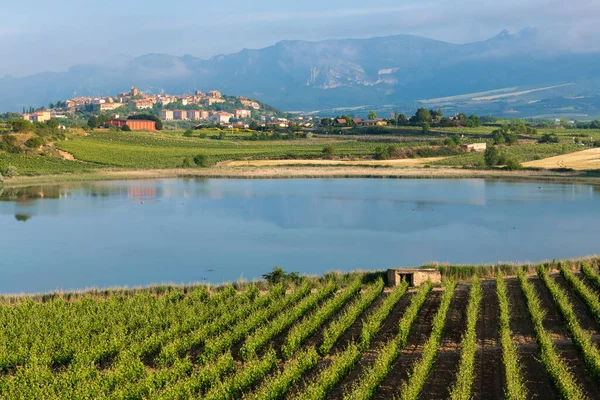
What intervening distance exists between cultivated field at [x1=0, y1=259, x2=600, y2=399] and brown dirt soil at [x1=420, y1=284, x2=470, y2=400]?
28 millimetres

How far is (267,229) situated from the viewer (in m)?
31.0

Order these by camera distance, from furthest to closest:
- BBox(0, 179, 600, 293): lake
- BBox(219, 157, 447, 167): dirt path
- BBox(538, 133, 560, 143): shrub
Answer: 1. BBox(538, 133, 560, 143): shrub
2. BBox(219, 157, 447, 167): dirt path
3. BBox(0, 179, 600, 293): lake

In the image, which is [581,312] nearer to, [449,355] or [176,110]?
[449,355]

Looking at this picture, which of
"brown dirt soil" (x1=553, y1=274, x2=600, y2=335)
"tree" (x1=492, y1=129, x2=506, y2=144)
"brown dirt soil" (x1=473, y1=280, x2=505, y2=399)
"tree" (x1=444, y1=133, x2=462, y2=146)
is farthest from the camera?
"tree" (x1=492, y1=129, x2=506, y2=144)

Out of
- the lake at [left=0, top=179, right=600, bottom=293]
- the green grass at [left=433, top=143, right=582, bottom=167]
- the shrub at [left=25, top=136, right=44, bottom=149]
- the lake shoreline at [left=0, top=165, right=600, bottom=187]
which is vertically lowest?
the lake at [left=0, top=179, right=600, bottom=293]

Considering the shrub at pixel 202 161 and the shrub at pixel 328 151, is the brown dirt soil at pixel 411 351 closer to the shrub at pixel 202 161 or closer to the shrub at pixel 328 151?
the shrub at pixel 202 161

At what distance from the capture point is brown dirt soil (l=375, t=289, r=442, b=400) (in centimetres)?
1155

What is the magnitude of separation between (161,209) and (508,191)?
19.0 metres

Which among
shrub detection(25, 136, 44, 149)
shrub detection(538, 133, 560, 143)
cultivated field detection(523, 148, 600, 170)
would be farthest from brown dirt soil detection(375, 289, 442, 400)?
shrub detection(538, 133, 560, 143)

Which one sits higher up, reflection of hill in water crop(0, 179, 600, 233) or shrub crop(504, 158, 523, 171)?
shrub crop(504, 158, 523, 171)

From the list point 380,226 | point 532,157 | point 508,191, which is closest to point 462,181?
point 508,191

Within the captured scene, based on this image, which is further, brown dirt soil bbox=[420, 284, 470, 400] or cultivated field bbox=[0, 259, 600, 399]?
brown dirt soil bbox=[420, 284, 470, 400]

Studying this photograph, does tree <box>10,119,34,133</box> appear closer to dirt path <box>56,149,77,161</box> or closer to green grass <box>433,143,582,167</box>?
dirt path <box>56,149,77,161</box>

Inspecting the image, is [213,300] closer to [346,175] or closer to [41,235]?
[41,235]
